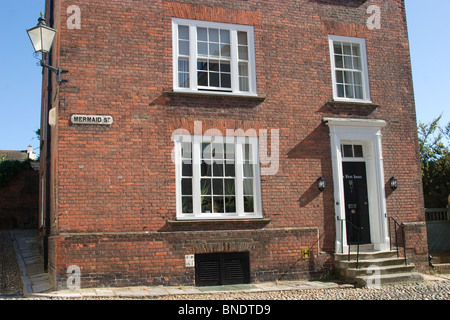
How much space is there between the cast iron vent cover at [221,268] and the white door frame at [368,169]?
2604 mm

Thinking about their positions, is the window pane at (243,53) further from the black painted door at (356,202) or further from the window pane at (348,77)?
the black painted door at (356,202)

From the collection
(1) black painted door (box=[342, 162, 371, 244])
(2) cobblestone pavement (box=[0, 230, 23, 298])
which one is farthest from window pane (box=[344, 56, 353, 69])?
(2) cobblestone pavement (box=[0, 230, 23, 298])

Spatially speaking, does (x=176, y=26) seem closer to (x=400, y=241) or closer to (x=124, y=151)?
(x=124, y=151)

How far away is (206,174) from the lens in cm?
1054

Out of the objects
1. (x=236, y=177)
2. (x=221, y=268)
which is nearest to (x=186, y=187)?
(x=236, y=177)

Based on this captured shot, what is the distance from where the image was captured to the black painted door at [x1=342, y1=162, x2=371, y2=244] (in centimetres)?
1175

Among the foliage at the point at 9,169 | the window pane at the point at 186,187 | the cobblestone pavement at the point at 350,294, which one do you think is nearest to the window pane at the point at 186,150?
the window pane at the point at 186,187

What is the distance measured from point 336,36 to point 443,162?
26.9ft

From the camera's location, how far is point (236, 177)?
35.1ft

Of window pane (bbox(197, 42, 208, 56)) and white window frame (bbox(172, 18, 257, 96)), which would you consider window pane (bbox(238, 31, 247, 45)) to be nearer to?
white window frame (bbox(172, 18, 257, 96))

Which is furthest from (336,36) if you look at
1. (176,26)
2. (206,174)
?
(206,174)

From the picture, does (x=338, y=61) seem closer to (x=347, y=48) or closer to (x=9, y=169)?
(x=347, y=48)

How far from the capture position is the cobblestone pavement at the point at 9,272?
9891 mm

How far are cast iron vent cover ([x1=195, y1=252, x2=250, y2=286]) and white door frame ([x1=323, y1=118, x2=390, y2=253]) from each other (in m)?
2.60
